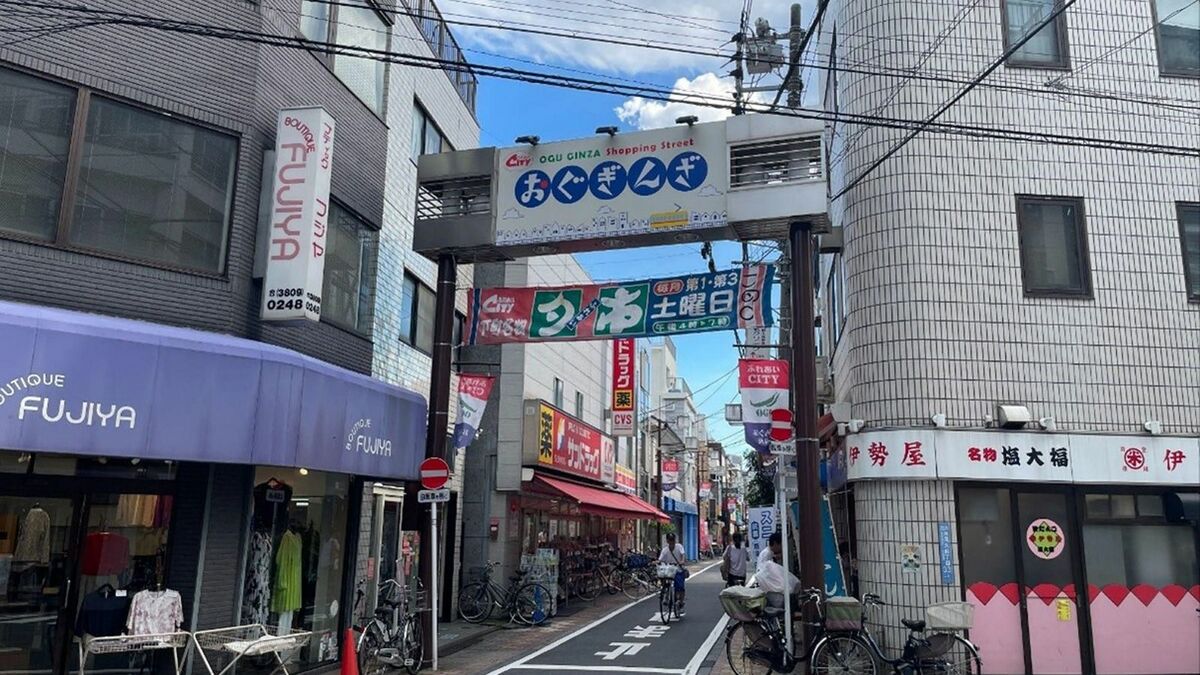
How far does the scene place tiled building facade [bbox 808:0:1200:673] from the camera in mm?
10875

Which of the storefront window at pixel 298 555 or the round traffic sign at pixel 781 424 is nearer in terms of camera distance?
the storefront window at pixel 298 555

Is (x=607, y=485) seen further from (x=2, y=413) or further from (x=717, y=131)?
(x=2, y=413)

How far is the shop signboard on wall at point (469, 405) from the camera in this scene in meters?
13.2

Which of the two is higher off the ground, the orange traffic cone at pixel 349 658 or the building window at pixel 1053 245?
the building window at pixel 1053 245

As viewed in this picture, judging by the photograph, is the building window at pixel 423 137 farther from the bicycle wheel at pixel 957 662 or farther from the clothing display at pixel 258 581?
the bicycle wheel at pixel 957 662

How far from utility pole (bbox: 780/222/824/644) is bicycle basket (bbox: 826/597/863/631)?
248 millimetres

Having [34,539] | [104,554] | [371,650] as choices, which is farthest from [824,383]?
[34,539]

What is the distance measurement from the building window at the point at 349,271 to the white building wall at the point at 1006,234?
742 centimetres

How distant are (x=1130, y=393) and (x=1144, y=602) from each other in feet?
8.91

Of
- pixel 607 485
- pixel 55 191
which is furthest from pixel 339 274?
pixel 607 485

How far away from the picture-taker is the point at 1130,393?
11.3m

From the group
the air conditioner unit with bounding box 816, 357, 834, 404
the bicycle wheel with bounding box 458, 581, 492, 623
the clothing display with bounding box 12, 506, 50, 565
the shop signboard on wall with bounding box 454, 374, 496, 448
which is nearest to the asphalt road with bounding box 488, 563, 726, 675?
the bicycle wheel with bounding box 458, 581, 492, 623

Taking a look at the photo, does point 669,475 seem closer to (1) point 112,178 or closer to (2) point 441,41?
(2) point 441,41

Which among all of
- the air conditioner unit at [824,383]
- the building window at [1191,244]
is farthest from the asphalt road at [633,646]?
the building window at [1191,244]
